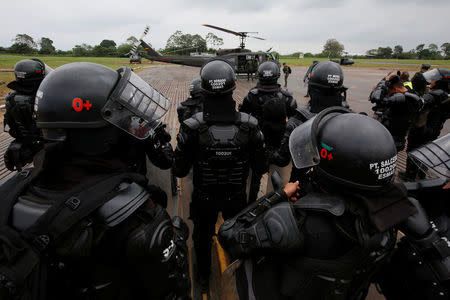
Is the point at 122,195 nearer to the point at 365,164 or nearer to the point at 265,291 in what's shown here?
the point at 265,291

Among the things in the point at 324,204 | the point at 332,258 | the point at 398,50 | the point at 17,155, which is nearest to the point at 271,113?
the point at 324,204

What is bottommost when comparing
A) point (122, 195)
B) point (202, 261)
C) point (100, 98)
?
point (202, 261)

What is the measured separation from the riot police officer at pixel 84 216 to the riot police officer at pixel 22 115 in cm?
279

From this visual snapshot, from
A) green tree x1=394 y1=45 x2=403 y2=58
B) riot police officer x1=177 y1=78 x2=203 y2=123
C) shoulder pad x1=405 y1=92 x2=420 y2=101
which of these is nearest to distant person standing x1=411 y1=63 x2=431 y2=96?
shoulder pad x1=405 y1=92 x2=420 y2=101

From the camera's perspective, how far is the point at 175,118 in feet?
31.7

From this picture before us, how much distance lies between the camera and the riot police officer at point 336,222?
1.18 m

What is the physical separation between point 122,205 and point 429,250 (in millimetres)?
1767

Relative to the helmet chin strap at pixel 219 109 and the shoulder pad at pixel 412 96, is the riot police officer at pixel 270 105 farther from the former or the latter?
the shoulder pad at pixel 412 96

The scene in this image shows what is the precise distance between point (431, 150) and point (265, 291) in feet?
5.14

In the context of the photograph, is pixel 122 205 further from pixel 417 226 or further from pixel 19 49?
pixel 19 49

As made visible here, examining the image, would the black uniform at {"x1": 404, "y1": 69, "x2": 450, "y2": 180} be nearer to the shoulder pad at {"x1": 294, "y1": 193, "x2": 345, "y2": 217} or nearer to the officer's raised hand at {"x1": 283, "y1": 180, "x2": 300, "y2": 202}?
the officer's raised hand at {"x1": 283, "y1": 180, "x2": 300, "y2": 202}

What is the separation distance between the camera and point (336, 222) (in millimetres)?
1197

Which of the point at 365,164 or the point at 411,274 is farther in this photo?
the point at 411,274

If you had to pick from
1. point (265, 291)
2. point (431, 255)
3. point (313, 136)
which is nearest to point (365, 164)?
point (313, 136)
